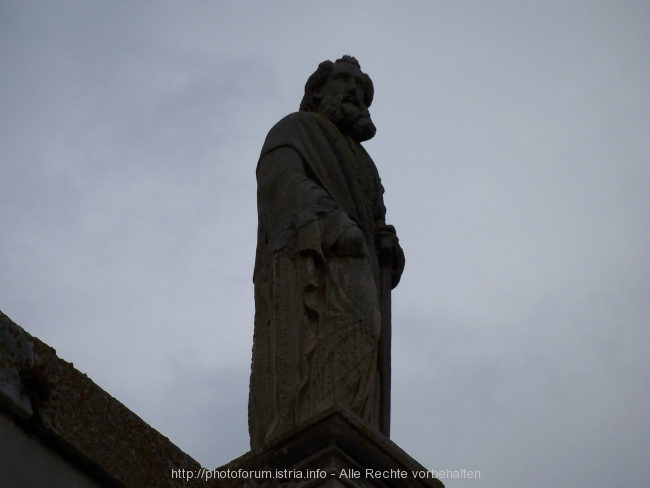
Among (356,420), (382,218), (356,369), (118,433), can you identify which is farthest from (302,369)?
(118,433)

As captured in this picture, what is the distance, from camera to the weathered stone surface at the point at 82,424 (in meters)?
3.32

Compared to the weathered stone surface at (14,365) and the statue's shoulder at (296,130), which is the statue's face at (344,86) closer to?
the statue's shoulder at (296,130)

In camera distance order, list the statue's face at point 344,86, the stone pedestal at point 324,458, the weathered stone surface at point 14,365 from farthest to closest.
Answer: the statue's face at point 344,86 → the stone pedestal at point 324,458 → the weathered stone surface at point 14,365

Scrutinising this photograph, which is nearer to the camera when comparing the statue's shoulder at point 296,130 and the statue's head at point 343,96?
the statue's shoulder at point 296,130

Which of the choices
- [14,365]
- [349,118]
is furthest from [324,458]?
[349,118]

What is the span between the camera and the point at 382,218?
798cm

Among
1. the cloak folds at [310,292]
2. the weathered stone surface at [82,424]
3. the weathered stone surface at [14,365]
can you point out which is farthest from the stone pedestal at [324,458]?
the weathered stone surface at [14,365]

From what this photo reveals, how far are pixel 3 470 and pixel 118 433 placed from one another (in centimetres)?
44

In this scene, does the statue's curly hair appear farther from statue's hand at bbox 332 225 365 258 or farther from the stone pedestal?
the stone pedestal

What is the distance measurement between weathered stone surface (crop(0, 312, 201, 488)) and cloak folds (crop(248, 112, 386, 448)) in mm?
2802

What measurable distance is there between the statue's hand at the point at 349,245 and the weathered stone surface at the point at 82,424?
11.9 ft

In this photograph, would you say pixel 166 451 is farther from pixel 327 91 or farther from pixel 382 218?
pixel 327 91

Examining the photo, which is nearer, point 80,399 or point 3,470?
point 3,470

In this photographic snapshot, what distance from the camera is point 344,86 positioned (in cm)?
871
